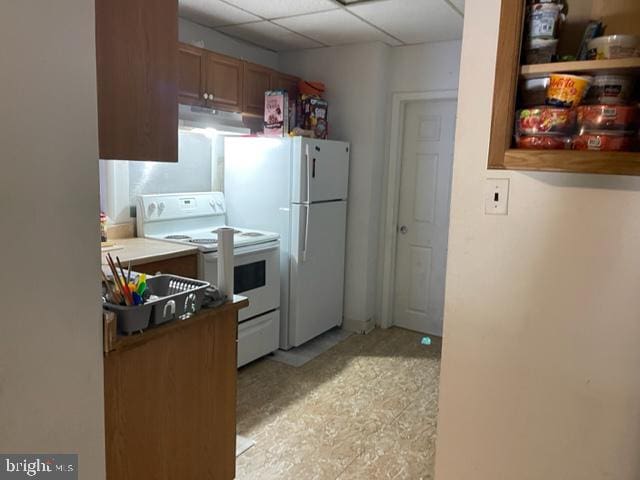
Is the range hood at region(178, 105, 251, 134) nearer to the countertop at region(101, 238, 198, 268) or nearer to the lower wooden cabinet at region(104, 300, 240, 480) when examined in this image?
the countertop at region(101, 238, 198, 268)

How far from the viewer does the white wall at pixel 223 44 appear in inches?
131

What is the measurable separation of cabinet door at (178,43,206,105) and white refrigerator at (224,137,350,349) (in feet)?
1.79

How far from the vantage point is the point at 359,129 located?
3910mm

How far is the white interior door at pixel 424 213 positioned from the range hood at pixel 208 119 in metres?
1.45

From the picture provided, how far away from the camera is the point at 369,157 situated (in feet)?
12.8

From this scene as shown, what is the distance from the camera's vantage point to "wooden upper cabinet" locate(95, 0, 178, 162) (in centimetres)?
144

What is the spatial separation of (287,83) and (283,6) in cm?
94

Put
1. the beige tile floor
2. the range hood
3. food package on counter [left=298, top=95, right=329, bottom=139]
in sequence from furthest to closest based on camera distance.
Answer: food package on counter [left=298, top=95, right=329, bottom=139] < the range hood < the beige tile floor

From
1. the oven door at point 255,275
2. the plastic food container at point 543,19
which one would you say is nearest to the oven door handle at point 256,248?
the oven door at point 255,275

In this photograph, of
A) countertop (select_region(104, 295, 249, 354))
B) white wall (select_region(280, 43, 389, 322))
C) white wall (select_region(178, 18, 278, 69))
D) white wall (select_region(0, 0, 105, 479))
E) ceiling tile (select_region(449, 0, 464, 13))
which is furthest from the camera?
white wall (select_region(280, 43, 389, 322))

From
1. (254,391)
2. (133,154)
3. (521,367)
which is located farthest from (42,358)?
(254,391)

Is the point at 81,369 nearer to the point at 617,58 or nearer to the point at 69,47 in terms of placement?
the point at 69,47

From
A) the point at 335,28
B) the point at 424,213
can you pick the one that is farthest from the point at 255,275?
the point at 335,28

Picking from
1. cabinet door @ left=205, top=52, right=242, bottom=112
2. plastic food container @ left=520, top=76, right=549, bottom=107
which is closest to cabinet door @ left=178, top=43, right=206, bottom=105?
cabinet door @ left=205, top=52, right=242, bottom=112
